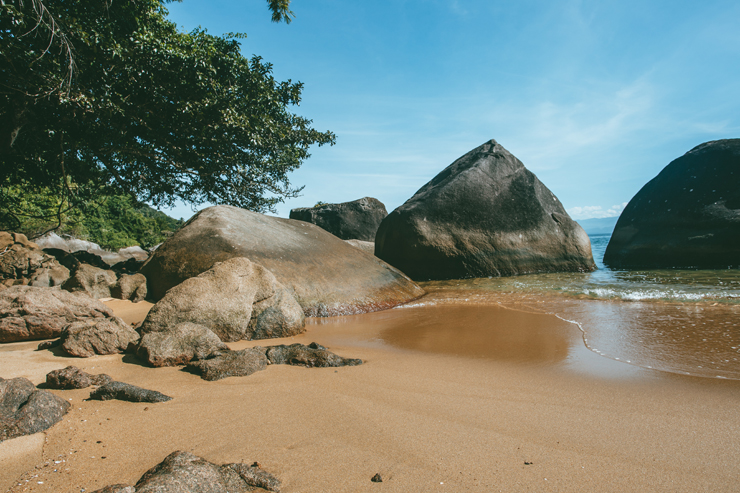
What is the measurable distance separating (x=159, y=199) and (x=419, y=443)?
10794 millimetres

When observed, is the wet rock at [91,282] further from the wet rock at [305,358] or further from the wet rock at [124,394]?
the wet rock at [124,394]

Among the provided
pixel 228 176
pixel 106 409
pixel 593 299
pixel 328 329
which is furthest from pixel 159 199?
pixel 593 299

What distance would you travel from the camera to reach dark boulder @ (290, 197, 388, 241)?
1614 centimetres

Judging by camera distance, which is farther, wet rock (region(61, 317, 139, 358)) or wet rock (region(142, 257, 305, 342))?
wet rock (region(142, 257, 305, 342))

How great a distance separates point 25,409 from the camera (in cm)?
180

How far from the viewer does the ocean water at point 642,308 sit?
325 centimetres

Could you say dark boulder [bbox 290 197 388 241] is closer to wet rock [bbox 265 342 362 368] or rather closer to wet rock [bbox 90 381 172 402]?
wet rock [bbox 265 342 362 368]

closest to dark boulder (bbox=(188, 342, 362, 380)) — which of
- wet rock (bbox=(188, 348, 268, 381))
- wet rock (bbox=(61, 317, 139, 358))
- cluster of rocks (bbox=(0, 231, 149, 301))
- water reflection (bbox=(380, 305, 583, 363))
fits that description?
wet rock (bbox=(188, 348, 268, 381))

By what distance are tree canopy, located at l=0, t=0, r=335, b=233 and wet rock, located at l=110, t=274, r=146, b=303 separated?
9.48 ft

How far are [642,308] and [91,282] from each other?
764cm

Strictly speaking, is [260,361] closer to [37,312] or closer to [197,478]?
[197,478]

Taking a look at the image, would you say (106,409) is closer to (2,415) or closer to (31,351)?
(2,415)

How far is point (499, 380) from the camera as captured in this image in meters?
2.76

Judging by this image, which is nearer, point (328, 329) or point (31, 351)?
point (31, 351)
